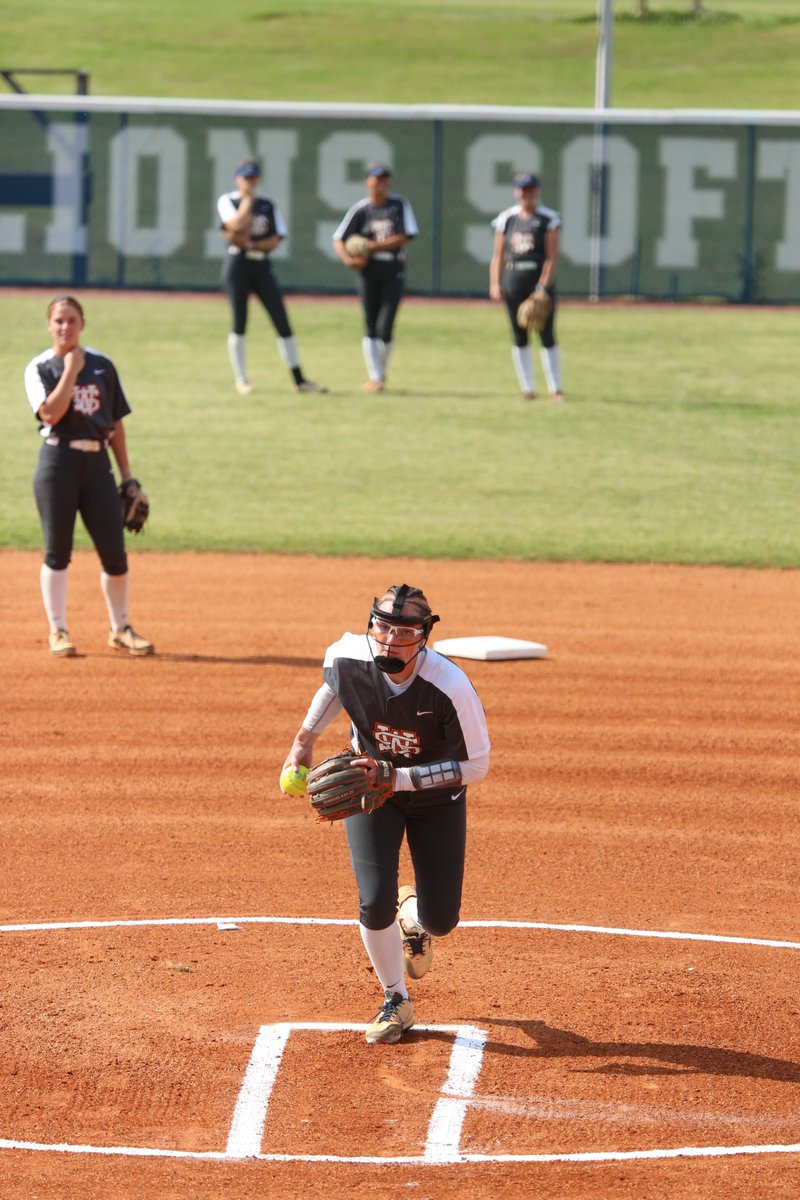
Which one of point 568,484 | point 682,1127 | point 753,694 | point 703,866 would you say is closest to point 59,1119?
point 682,1127

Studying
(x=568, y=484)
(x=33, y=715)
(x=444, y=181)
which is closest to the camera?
(x=33, y=715)

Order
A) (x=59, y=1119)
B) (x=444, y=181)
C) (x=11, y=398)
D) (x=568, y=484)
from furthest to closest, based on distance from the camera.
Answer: (x=444, y=181), (x=11, y=398), (x=568, y=484), (x=59, y=1119)

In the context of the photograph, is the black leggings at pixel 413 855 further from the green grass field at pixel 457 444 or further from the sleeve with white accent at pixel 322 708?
the green grass field at pixel 457 444

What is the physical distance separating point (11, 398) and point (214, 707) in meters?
11.2

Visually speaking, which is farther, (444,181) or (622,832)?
(444,181)

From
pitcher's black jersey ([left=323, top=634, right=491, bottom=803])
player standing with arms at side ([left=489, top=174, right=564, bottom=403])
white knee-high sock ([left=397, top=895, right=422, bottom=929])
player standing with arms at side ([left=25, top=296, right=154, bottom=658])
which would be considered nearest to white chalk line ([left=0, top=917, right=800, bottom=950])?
white knee-high sock ([left=397, top=895, right=422, bottom=929])

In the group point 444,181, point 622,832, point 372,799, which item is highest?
point 444,181

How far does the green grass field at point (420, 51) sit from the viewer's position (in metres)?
47.2

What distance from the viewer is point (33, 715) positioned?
1105 cm

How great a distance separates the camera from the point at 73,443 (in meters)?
11.5

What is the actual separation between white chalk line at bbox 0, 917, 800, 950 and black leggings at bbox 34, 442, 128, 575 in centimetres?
413

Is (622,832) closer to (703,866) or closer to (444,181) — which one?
(703,866)

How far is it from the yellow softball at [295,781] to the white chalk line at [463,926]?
1413mm

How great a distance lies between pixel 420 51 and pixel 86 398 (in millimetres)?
43586
